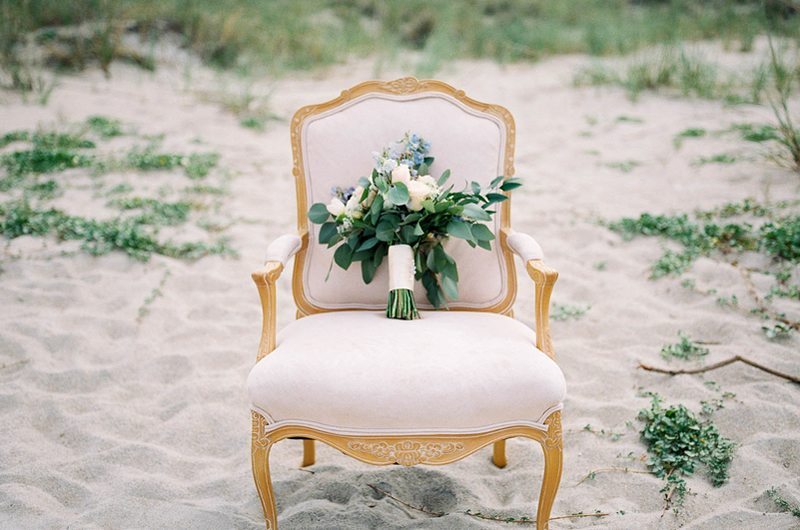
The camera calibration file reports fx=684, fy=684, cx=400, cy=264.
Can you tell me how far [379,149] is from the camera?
2.73 meters

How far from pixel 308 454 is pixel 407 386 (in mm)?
912

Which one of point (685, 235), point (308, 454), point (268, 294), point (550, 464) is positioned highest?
point (268, 294)

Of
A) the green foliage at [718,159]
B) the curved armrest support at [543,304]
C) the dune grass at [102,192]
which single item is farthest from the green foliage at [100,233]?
the green foliage at [718,159]

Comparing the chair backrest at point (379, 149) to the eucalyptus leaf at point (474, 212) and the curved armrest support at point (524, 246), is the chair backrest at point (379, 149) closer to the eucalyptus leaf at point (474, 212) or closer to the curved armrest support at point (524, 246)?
the curved armrest support at point (524, 246)

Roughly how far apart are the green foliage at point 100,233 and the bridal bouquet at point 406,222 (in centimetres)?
208

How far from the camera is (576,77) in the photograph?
8.15 m

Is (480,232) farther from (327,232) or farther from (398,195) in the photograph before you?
(327,232)

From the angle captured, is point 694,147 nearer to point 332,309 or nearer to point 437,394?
point 332,309

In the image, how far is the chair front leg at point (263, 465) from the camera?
6.98ft

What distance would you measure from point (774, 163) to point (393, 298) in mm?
4251

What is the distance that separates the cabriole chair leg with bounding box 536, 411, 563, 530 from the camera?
2.08 meters

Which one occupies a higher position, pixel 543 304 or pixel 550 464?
pixel 543 304

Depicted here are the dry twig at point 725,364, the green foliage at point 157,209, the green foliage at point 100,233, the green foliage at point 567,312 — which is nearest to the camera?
the dry twig at point 725,364

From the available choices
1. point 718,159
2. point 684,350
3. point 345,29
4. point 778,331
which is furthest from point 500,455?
point 345,29
